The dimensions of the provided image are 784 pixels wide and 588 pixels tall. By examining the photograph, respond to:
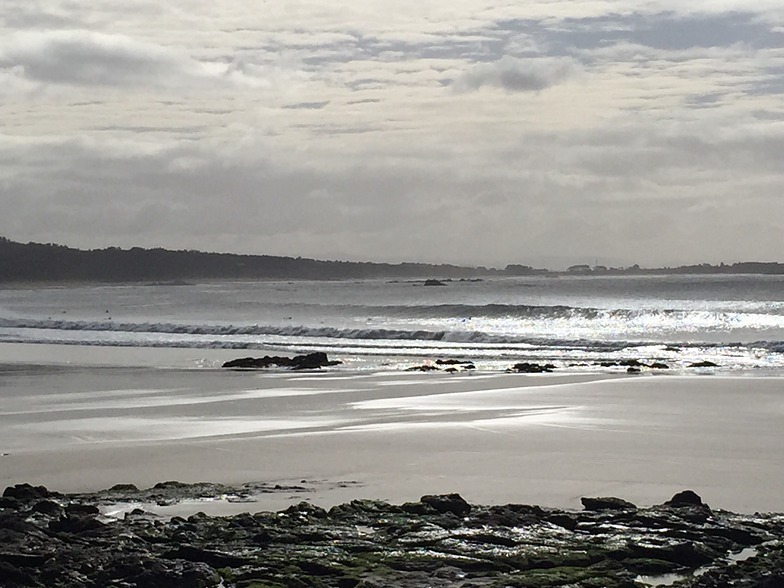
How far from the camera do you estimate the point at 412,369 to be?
24.2m

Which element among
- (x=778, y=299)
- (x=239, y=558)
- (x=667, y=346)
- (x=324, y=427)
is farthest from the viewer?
(x=778, y=299)

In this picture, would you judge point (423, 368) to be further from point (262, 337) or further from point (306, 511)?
point (262, 337)

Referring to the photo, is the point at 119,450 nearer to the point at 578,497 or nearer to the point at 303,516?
the point at 303,516

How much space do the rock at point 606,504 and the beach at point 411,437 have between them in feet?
1.24

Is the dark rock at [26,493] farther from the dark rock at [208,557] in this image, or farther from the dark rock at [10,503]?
the dark rock at [208,557]

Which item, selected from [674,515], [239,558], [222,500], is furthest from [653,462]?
[239,558]

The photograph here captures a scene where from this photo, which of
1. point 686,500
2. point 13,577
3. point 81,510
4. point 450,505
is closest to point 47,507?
point 81,510

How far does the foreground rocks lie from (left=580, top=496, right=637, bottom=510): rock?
0.4 inches

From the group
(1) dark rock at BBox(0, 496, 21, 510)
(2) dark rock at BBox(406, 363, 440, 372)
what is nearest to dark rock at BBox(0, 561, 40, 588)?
(1) dark rock at BBox(0, 496, 21, 510)

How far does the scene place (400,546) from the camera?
7.30 m

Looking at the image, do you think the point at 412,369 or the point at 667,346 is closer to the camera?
the point at 412,369

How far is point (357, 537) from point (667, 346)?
87.9 feet

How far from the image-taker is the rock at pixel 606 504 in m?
8.25

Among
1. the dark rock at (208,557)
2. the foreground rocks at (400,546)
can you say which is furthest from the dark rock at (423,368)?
the dark rock at (208,557)
